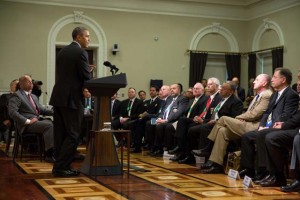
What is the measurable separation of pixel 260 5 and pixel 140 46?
3.24m

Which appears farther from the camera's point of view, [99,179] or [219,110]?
[219,110]

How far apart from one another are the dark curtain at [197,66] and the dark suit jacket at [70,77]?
7.72 meters

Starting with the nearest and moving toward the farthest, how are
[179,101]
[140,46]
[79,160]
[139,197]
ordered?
[139,197]
[79,160]
[179,101]
[140,46]

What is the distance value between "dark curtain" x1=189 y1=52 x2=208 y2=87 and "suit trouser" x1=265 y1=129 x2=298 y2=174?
25.8 ft

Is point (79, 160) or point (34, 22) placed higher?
point (34, 22)

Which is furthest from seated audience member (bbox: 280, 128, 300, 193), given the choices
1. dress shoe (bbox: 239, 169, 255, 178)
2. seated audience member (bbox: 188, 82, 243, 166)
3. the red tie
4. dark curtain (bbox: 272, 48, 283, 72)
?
dark curtain (bbox: 272, 48, 283, 72)

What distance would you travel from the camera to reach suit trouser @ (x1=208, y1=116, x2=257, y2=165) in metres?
5.34

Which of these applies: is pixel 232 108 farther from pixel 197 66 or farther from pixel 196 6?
pixel 196 6

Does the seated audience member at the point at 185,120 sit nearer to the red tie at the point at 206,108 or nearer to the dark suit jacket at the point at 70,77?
the red tie at the point at 206,108

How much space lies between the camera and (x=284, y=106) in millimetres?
4914

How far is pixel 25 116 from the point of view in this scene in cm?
634

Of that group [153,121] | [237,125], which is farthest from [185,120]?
[237,125]

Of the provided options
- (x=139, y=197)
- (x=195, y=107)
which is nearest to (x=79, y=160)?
(x=195, y=107)

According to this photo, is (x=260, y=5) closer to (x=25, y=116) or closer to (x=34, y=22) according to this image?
(x=34, y=22)
